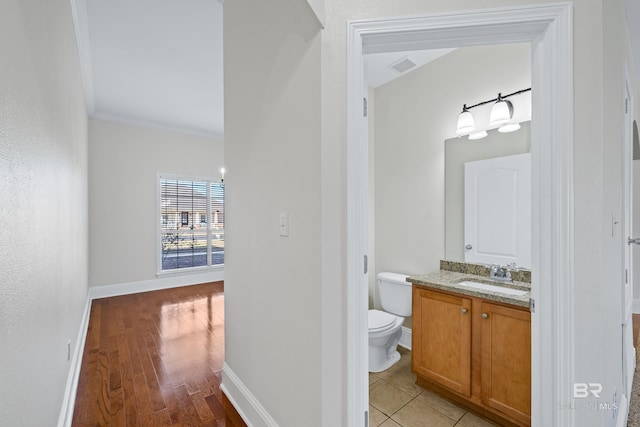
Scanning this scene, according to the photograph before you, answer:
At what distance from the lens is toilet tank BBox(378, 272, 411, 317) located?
105 inches

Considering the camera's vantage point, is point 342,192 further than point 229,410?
No

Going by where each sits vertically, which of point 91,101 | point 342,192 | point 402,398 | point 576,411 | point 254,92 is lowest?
point 402,398

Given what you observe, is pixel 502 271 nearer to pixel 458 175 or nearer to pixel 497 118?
pixel 458 175

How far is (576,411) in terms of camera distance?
1.09 meters

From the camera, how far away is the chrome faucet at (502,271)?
7.00ft

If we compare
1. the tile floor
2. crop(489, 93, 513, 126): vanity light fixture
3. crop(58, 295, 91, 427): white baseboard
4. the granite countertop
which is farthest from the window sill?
crop(489, 93, 513, 126): vanity light fixture

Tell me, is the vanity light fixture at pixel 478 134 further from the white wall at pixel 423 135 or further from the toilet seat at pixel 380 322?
the toilet seat at pixel 380 322

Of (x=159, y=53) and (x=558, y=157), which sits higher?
(x=159, y=53)

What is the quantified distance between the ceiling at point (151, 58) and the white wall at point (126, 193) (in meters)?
0.38

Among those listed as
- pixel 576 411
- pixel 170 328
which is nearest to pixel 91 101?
pixel 170 328

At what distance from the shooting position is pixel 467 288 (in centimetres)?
193

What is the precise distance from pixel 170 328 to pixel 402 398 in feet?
8.58

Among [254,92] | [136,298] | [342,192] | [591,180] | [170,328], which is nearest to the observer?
[591,180]

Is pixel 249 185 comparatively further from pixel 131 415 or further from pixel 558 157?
pixel 131 415
